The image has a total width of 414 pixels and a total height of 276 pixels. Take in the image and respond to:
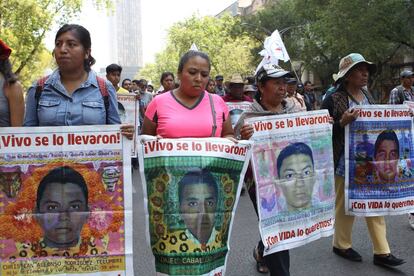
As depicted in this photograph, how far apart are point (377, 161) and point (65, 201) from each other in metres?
2.66

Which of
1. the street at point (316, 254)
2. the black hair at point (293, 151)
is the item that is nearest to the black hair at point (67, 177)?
the black hair at point (293, 151)

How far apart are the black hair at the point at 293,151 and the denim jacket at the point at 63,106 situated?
3.98 ft

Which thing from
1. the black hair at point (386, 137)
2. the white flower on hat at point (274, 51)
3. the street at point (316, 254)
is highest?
the white flower on hat at point (274, 51)

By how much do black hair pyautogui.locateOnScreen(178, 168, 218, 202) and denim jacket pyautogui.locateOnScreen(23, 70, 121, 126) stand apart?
25.9 inches

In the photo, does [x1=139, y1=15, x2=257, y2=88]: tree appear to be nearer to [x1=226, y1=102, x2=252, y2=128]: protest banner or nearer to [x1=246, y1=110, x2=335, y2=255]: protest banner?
[x1=226, y1=102, x2=252, y2=128]: protest banner

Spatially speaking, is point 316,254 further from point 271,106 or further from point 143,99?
point 143,99

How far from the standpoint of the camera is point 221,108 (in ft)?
10.7

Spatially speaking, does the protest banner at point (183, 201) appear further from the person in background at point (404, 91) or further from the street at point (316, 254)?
the person in background at point (404, 91)

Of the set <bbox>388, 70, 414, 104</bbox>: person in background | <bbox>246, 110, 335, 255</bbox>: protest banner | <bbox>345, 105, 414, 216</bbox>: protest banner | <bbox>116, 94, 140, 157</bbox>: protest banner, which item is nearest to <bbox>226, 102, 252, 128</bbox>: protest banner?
<bbox>116, 94, 140, 157</bbox>: protest banner

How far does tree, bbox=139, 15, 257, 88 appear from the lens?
49000 mm

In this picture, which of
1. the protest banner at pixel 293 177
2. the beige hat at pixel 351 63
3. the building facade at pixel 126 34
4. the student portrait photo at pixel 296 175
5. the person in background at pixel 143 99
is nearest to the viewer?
the protest banner at pixel 293 177

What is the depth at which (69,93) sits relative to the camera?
3.10 m

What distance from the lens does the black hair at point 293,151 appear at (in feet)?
11.5

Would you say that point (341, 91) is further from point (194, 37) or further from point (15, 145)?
point (194, 37)
